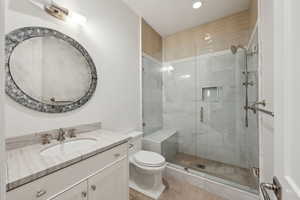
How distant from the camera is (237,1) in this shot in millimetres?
1904

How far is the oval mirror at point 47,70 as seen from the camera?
3.31 ft

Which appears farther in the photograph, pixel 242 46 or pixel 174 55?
pixel 174 55

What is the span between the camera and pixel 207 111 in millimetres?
2430

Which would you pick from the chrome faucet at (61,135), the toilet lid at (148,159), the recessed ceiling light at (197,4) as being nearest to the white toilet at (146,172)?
the toilet lid at (148,159)

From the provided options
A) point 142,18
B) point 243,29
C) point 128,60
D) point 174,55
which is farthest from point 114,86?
point 243,29

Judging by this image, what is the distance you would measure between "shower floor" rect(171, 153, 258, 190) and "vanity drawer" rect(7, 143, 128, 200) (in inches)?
→ 62.1

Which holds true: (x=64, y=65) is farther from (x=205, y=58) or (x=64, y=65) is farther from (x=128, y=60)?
(x=205, y=58)

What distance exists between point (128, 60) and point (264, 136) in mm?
1895

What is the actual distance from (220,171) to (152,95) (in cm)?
173

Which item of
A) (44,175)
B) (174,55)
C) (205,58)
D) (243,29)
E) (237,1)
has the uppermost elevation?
(237,1)

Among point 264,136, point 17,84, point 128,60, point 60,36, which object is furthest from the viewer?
point 128,60

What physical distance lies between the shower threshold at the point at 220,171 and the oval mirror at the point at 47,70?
1861 millimetres

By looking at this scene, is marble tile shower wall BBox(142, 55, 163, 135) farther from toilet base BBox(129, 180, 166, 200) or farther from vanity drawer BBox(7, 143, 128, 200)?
vanity drawer BBox(7, 143, 128, 200)

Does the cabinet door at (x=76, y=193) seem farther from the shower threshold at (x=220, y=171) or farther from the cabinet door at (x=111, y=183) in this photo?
the shower threshold at (x=220, y=171)
